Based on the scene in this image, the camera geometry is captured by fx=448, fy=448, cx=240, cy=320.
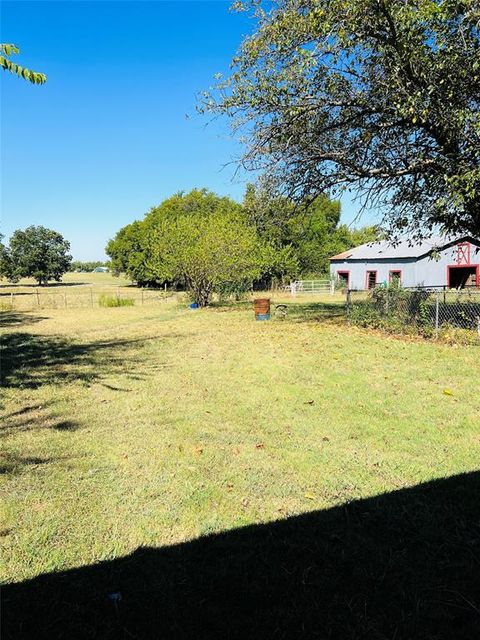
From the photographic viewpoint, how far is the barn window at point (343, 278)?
4244 centimetres

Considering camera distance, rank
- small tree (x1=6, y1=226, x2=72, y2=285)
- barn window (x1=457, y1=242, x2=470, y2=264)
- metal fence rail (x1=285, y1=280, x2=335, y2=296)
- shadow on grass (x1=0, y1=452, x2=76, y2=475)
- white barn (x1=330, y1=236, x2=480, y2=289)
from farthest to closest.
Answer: small tree (x1=6, y1=226, x2=72, y2=285)
metal fence rail (x1=285, y1=280, x2=335, y2=296)
white barn (x1=330, y1=236, x2=480, y2=289)
barn window (x1=457, y1=242, x2=470, y2=264)
shadow on grass (x1=0, y1=452, x2=76, y2=475)

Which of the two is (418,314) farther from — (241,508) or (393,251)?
(393,251)

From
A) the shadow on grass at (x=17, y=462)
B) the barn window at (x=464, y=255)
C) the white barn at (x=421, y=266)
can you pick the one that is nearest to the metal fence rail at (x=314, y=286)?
the white barn at (x=421, y=266)

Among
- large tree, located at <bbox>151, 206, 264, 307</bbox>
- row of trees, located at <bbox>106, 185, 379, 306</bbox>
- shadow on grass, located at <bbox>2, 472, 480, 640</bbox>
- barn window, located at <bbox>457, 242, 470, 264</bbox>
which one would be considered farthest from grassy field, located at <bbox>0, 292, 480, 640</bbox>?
barn window, located at <bbox>457, 242, 470, 264</bbox>

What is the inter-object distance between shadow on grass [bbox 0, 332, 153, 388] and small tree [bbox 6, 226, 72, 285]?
6223 centimetres

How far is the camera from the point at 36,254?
70.3 m

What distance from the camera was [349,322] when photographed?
48.4ft

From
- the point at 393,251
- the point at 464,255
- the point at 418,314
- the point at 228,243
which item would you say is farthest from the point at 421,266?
the point at 418,314

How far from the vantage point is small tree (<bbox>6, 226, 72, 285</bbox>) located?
6881 cm

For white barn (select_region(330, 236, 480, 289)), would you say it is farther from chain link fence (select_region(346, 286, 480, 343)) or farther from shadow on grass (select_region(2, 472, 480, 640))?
shadow on grass (select_region(2, 472, 480, 640))

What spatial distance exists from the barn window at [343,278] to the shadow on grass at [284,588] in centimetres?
4041

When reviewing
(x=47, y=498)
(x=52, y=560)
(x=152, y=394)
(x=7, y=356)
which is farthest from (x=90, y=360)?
(x=52, y=560)

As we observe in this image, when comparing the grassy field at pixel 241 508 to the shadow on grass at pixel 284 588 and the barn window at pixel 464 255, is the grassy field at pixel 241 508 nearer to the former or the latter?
the shadow on grass at pixel 284 588

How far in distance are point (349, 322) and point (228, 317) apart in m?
5.93
